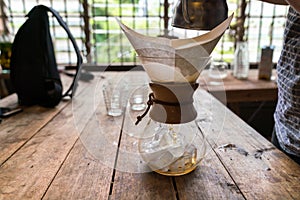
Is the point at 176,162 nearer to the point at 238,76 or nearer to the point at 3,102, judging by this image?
the point at 3,102

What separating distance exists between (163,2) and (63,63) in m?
0.98

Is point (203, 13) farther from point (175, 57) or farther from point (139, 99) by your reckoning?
point (139, 99)

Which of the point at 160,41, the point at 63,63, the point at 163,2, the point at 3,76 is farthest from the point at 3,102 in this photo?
the point at 163,2

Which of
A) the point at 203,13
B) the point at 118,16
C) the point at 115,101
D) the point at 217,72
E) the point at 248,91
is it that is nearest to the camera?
the point at 203,13

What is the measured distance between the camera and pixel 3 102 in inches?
47.7

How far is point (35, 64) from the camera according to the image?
1115 mm

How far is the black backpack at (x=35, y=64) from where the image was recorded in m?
1.11

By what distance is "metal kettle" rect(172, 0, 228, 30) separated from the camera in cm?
62

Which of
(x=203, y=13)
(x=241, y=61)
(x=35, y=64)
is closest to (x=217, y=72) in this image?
(x=241, y=61)

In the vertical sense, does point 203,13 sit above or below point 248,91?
above

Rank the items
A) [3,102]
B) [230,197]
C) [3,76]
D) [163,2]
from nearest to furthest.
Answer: [230,197] < [3,102] < [3,76] < [163,2]

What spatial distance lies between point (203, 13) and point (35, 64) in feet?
2.49

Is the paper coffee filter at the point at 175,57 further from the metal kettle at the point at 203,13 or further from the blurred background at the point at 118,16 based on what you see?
the blurred background at the point at 118,16

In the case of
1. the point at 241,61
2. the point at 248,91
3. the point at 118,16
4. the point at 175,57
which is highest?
the point at 118,16
